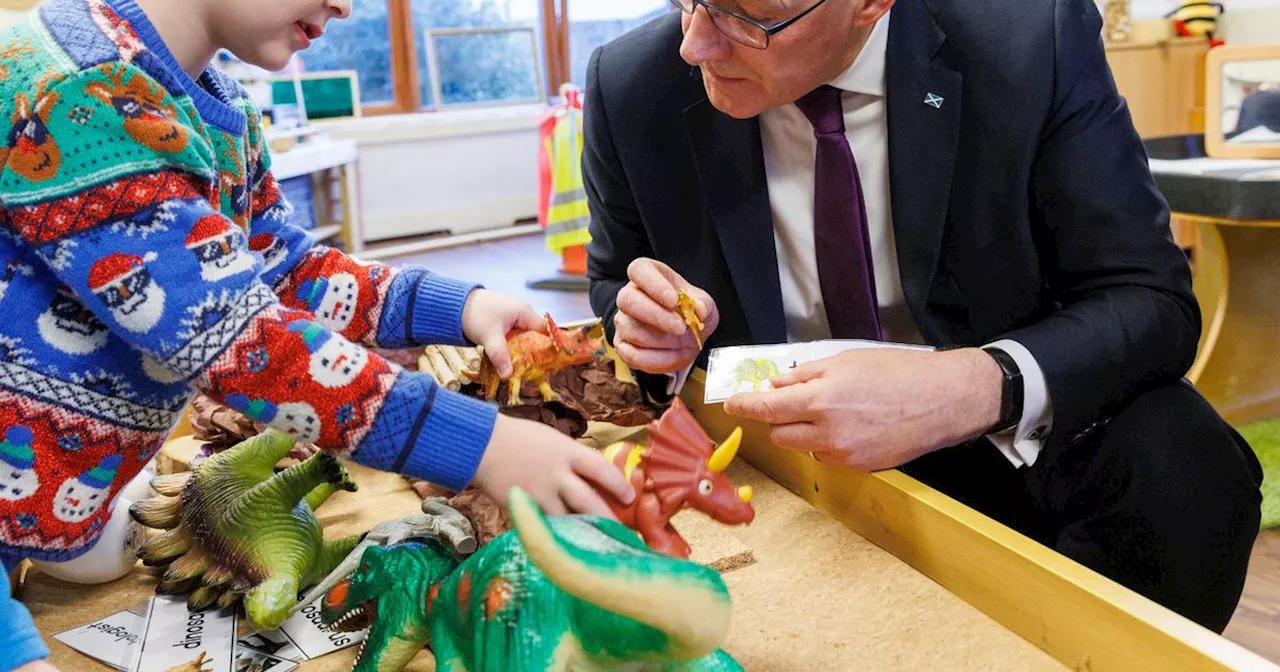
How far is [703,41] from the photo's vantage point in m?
1.05

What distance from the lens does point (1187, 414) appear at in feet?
3.68

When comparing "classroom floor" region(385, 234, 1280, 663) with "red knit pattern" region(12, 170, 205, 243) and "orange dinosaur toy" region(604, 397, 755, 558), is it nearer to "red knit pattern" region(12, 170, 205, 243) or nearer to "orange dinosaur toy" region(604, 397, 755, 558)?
"orange dinosaur toy" region(604, 397, 755, 558)

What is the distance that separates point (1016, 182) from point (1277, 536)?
1207 mm

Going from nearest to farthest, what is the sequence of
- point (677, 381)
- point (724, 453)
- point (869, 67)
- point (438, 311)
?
point (724, 453), point (438, 311), point (869, 67), point (677, 381)

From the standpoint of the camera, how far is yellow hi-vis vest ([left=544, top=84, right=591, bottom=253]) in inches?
152

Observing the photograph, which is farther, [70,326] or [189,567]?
[189,567]

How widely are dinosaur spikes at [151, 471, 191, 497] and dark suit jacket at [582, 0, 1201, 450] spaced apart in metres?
0.65

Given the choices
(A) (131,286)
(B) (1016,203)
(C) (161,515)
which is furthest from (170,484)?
(B) (1016,203)

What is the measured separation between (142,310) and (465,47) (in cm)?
487

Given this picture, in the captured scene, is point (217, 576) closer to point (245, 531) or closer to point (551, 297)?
point (245, 531)

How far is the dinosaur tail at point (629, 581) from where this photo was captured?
57 centimetres

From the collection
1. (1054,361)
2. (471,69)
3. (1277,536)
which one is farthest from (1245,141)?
(471,69)

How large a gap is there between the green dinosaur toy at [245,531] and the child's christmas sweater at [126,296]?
0.52ft

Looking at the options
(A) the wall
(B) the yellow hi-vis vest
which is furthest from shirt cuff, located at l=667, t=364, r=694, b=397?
(A) the wall
